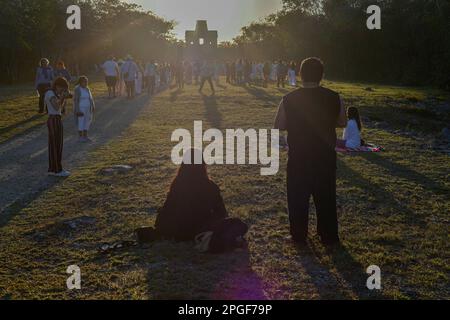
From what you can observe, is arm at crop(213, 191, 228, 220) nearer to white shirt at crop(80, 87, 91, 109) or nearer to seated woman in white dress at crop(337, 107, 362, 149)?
seated woman in white dress at crop(337, 107, 362, 149)

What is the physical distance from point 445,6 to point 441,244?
25.5 meters

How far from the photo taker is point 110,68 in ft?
68.0

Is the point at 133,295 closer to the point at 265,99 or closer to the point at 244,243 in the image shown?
the point at 244,243

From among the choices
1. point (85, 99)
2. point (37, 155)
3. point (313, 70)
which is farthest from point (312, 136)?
point (85, 99)

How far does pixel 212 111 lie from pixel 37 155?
842 cm

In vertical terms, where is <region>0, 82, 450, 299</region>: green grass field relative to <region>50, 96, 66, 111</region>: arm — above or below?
below

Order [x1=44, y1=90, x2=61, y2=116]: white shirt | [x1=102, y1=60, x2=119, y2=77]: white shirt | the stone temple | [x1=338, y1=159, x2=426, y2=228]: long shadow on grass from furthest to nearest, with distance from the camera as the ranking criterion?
the stone temple, [x1=102, y1=60, x2=119, y2=77]: white shirt, [x1=44, y1=90, x2=61, y2=116]: white shirt, [x1=338, y1=159, x2=426, y2=228]: long shadow on grass

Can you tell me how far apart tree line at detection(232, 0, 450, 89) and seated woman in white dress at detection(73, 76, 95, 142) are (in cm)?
2323

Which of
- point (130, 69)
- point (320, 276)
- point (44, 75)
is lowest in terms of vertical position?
point (320, 276)

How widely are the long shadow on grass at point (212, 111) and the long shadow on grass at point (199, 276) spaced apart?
31.5 ft

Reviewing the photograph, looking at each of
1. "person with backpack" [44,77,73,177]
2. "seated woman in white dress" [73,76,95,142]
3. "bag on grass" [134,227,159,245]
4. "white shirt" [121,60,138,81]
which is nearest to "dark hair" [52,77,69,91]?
"person with backpack" [44,77,73,177]

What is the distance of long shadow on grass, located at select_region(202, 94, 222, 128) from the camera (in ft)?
50.7

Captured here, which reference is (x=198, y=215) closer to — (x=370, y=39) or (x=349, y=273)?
(x=349, y=273)
